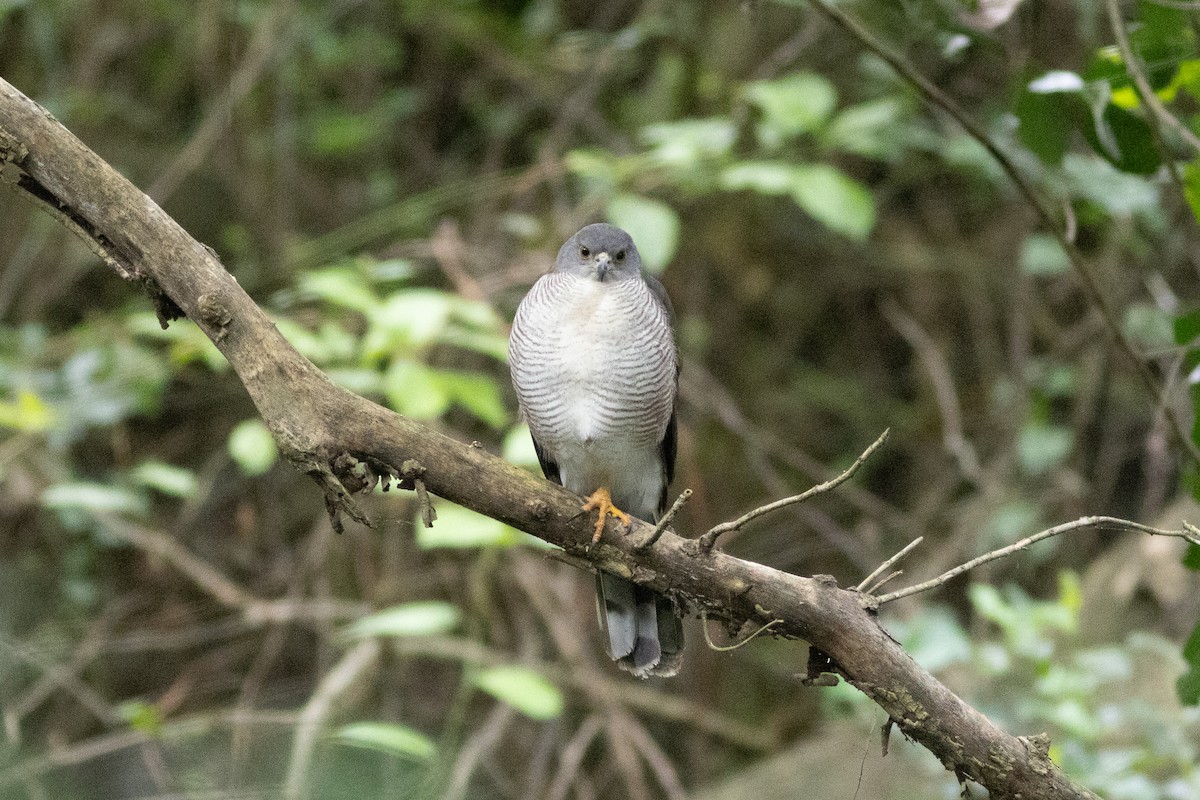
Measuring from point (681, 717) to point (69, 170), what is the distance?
3884mm

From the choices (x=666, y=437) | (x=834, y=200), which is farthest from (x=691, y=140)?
(x=666, y=437)

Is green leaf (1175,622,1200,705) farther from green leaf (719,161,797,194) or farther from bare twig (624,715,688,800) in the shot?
bare twig (624,715,688,800)

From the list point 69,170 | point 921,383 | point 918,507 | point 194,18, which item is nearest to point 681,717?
point 918,507

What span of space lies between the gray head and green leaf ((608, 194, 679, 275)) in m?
0.28

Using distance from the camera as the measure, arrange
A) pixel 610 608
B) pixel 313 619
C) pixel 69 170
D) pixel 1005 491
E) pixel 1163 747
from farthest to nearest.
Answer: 1. pixel 1005 491
2. pixel 313 619
3. pixel 1163 747
4. pixel 610 608
5. pixel 69 170

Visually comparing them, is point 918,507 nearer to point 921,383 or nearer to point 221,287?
point 921,383

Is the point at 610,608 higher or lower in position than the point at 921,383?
higher

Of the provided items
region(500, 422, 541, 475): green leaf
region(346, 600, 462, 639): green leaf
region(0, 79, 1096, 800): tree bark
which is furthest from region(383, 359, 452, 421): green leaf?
region(0, 79, 1096, 800): tree bark

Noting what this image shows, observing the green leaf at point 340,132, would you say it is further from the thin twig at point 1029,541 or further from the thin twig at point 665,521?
the thin twig at point 1029,541

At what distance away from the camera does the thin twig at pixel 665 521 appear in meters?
1.78

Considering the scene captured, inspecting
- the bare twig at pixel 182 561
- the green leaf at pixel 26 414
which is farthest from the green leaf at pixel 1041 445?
the green leaf at pixel 26 414

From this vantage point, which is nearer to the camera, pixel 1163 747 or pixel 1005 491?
pixel 1163 747

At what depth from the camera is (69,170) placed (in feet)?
5.86

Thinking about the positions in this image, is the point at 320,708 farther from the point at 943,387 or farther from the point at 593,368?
the point at 943,387
